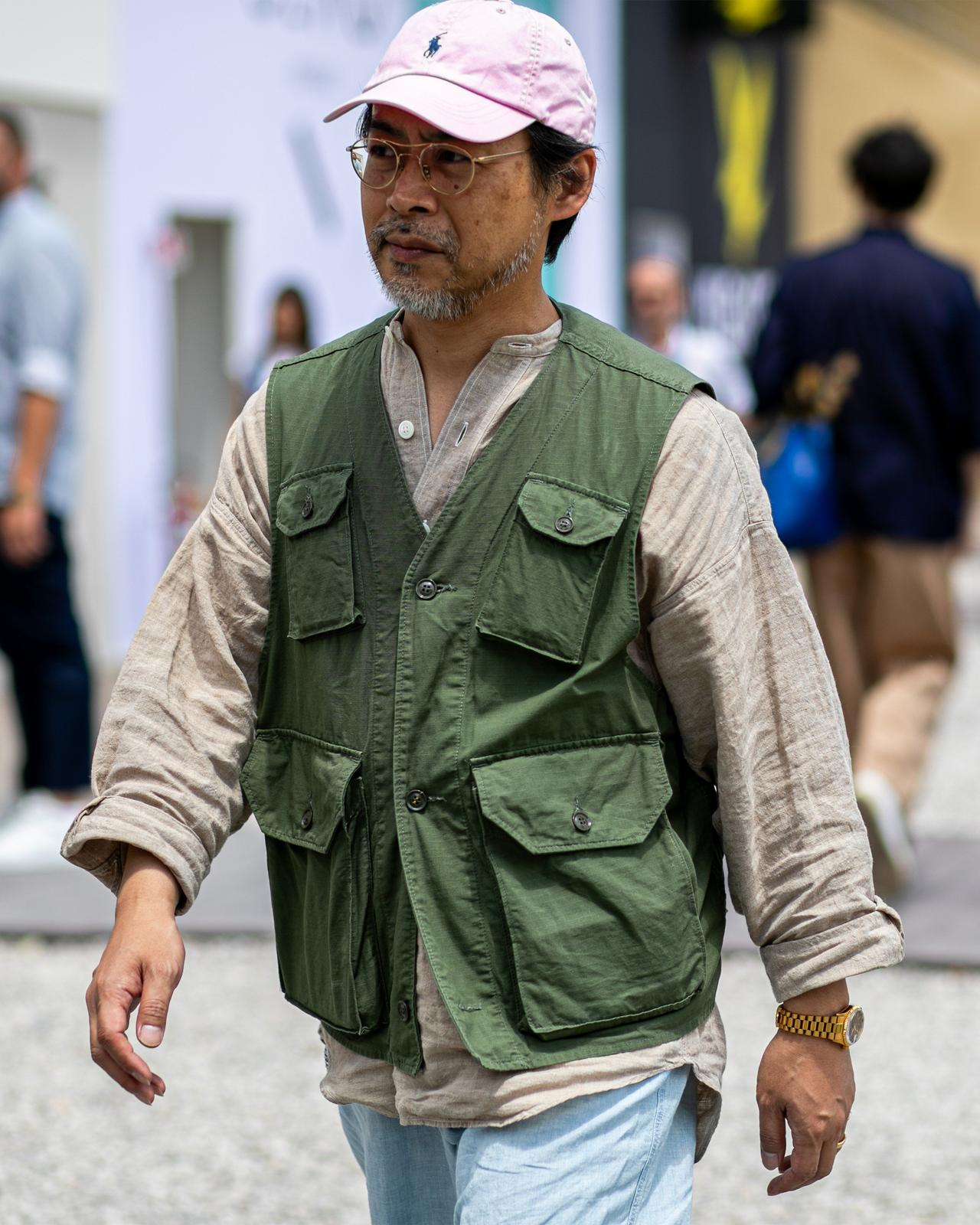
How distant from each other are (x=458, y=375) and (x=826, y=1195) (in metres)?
2.29

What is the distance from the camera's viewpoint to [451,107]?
2.08 meters

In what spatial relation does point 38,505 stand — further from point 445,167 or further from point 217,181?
point 217,181

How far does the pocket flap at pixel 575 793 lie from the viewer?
2.06 metres

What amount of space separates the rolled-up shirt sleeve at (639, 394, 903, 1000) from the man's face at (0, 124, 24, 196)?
180 inches

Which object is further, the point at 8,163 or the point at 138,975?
the point at 8,163

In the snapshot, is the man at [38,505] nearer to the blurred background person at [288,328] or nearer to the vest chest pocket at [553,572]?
the blurred background person at [288,328]

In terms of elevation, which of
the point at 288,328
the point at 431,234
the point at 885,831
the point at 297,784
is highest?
the point at 431,234

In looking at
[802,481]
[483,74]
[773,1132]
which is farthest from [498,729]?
[802,481]

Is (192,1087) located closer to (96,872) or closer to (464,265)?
(96,872)

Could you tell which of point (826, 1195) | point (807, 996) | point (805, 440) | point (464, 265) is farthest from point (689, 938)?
point (805, 440)

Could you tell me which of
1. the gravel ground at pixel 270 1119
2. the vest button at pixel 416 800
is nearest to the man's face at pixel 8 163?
the gravel ground at pixel 270 1119

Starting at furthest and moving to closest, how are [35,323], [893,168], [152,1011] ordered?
1. [35,323]
2. [893,168]
3. [152,1011]

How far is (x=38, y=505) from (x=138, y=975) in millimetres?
4302

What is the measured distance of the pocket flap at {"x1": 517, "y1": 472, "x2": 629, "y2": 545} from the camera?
82.2 inches
